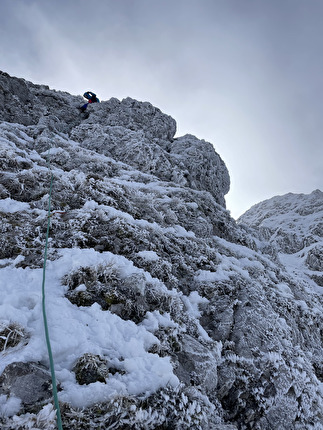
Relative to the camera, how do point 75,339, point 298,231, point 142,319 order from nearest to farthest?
point 75,339 < point 142,319 < point 298,231

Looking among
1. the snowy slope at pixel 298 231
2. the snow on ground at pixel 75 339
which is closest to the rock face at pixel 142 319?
the snow on ground at pixel 75 339

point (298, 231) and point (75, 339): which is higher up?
point (298, 231)

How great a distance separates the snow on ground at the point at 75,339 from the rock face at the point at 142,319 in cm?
2

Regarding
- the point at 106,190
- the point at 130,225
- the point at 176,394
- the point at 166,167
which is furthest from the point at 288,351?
the point at 166,167

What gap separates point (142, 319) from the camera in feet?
15.8

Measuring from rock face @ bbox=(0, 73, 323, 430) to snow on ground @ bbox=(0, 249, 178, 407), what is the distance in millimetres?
19

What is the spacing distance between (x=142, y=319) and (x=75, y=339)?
59.1 inches

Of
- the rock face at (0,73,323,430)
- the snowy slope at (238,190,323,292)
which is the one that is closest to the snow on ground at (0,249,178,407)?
the rock face at (0,73,323,430)

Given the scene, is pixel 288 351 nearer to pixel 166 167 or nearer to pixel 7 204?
pixel 7 204

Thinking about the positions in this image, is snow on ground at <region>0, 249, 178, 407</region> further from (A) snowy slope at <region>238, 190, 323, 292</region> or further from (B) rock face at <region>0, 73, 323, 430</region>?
(A) snowy slope at <region>238, 190, 323, 292</region>

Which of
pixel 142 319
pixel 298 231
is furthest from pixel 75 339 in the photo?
pixel 298 231

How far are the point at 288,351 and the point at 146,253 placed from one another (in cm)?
451

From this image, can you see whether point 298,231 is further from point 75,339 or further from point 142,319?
point 75,339

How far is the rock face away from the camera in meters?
3.18
